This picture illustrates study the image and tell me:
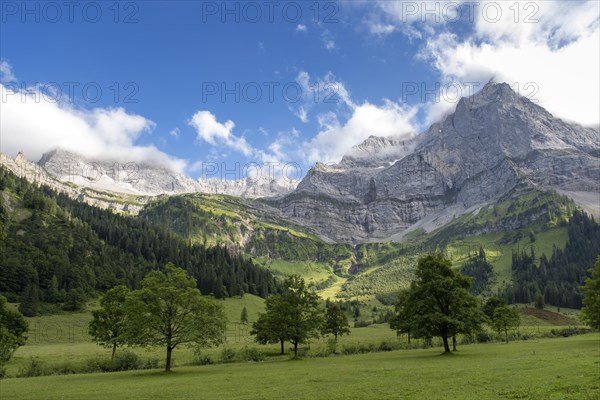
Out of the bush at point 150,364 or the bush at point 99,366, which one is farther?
the bush at point 150,364

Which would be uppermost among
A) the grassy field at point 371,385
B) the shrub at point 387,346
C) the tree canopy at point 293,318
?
the tree canopy at point 293,318

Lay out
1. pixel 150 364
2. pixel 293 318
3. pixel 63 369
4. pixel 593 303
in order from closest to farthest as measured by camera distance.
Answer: pixel 63 369, pixel 150 364, pixel 593 303, pixel 293 318

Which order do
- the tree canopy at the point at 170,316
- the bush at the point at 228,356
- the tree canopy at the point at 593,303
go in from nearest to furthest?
the tree canopy at the point at 170,316
the bush at the point at 228,356
the tree canopy at the point at 593,303

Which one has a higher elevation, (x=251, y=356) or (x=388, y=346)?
(x=251, y=356)

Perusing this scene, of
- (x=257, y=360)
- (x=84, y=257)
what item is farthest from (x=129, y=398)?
(x=84, y=257)

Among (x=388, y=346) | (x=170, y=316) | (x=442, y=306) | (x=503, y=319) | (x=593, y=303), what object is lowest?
(x=388, y=346)

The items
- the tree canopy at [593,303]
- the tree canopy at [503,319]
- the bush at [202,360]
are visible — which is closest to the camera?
the bush at [202,360]

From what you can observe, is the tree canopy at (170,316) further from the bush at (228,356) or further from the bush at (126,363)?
the bush at (228,356)

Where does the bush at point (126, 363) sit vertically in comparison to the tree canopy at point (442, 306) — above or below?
below

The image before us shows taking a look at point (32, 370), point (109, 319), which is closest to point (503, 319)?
point (109, 319)

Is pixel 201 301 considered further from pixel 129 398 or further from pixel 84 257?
pixel 84 257

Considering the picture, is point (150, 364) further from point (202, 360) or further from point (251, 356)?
point (251, 356)

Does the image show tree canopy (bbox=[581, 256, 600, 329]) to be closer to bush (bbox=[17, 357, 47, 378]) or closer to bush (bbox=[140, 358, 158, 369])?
bush (bbox=[140, 358, 158, 369])

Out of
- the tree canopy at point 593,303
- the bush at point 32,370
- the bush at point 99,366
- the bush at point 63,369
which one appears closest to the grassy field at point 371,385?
the bush at point 32,370
